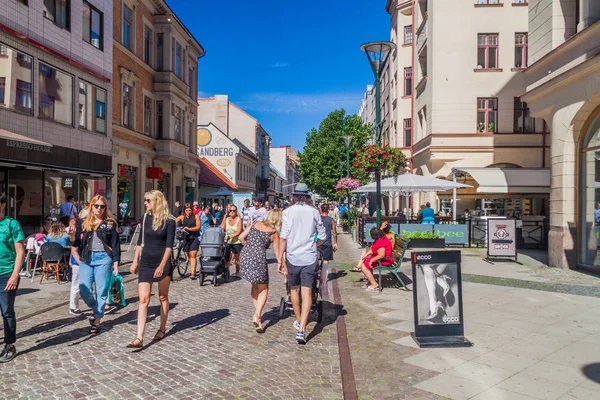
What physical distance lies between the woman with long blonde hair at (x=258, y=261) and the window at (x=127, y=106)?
56.3ft

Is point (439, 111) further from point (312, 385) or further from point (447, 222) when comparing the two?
point (312, 385)

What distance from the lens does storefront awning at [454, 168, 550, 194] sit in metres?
18.8

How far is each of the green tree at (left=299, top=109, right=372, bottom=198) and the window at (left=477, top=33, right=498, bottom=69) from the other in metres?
26.2

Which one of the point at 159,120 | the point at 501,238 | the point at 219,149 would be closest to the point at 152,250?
the point at 501,238

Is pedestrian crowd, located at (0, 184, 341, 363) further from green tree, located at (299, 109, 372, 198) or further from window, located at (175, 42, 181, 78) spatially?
green tree, located at (299, 109, 372, 198)

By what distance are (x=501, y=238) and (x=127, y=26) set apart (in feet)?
61.9

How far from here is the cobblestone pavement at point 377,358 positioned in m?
4.49

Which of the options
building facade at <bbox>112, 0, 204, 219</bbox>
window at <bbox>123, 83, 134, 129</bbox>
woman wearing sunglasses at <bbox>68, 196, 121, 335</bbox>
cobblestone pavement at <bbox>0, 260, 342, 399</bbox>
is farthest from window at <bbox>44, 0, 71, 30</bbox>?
woman wearing sunglasses at <bbox>68, 196, 121, 335</bbox>

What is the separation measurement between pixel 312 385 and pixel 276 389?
37cm

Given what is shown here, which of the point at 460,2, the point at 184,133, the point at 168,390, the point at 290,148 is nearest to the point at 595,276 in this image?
the point at 168,390

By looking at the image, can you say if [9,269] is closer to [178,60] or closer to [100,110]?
[100,110]

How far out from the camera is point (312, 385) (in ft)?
15.3

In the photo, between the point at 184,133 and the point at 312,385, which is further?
the point at 184,133

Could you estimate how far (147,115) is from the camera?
24594mm
